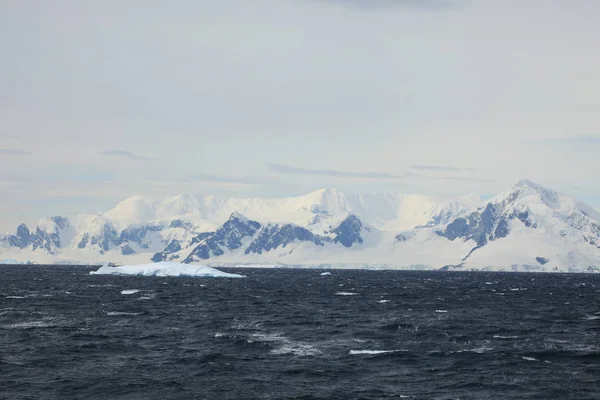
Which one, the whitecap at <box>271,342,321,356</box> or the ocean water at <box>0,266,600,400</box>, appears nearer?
the ocean water at <box>0,266,600,400</box>

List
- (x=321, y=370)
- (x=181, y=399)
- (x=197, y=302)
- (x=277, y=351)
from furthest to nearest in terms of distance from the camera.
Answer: (x=197, y=302)
(x=277, y=351)
(x=321, y=370)
(x=181, y=399)

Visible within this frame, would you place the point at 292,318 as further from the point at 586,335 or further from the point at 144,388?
the point at 144,388

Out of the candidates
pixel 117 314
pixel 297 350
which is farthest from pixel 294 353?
pixel 117 314

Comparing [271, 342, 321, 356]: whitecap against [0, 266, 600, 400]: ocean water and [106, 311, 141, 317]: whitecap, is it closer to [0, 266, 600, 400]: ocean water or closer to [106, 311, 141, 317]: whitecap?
[0, 266, 600, 400]: ocean water

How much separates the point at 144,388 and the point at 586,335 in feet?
168

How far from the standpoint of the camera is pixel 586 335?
8550 centimetres

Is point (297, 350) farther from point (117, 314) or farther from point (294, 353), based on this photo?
point (117, 314)

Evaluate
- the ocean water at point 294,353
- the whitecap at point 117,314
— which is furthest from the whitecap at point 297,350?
the whitecap at point 117,314

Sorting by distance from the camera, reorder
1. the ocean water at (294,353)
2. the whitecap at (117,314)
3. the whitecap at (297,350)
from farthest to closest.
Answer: the whitecap at (117,314), the whitecap at (297,350), the ocean water at (294,353)

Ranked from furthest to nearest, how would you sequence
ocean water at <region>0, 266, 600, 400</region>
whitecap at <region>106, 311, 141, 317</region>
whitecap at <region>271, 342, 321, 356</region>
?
whitecap at <region>106, 311, 141, 317</region> < whitecap at <region>271, 342, 321, 356</region> < ocean water at <region>0, 266, 600, 400</region>

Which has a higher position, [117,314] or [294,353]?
[294,353]

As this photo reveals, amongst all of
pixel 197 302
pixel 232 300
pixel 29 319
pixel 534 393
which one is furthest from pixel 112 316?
pixel 534 393

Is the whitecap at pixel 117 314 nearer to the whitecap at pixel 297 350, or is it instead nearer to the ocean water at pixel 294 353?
the ocean water at pixel 294 353

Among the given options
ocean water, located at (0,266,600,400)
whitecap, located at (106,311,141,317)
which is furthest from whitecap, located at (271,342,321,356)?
whitecap, located at (106,311,141,317)
